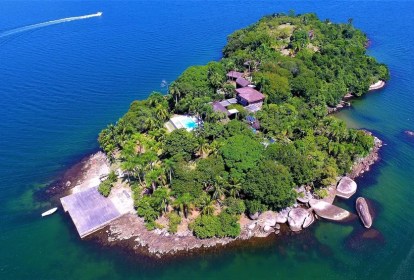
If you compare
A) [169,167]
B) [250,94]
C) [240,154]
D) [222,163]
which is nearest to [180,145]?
[169,167]

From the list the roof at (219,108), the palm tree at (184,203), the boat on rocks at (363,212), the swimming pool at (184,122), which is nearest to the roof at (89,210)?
the palm tree at (184,203)

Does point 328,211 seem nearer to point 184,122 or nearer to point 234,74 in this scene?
point 184,122

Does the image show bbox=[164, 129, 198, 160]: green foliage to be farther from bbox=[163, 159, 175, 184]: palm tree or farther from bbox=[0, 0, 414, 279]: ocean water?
bbox=[0, 0, 414, 279]: ocean water

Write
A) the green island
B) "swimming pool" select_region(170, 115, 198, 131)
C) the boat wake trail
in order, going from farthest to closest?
the boat wake trail < "swimming pool" select_region(170, 115, 198, 131) < the green island

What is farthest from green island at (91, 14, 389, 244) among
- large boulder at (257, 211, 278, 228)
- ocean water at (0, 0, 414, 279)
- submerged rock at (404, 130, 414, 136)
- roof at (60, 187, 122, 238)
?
submerged rock at (404, 130, 414, 136)

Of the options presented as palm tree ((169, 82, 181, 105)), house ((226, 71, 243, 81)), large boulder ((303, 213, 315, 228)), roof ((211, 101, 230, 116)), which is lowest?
large boulder ((303, 213, 315, 228))

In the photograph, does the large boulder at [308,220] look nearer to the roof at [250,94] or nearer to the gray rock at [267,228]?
the gray rock at [267,228]
